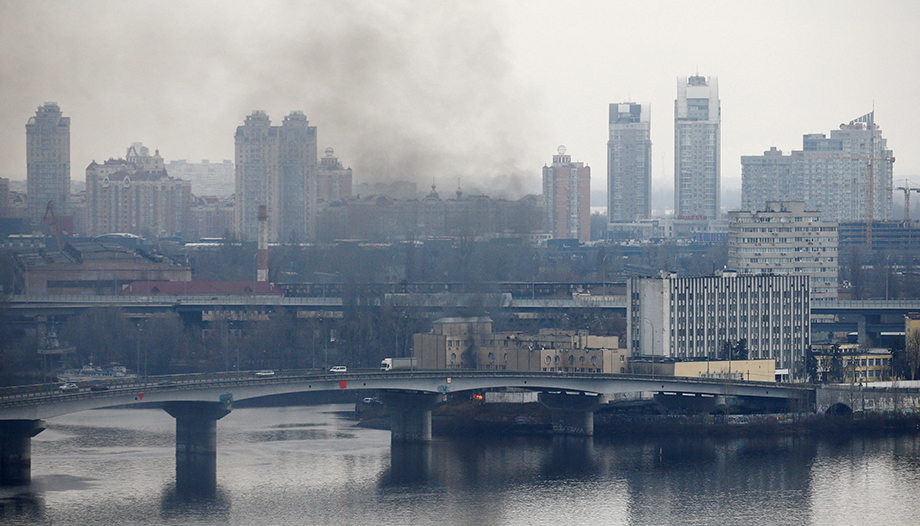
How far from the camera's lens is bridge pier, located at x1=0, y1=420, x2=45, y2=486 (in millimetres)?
17094

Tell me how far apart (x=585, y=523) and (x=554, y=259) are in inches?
1362

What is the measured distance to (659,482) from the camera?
685 inches

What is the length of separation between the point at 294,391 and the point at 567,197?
48148 mm

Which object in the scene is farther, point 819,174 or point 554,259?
point 819,174

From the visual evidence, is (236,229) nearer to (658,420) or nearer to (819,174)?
(819,174)

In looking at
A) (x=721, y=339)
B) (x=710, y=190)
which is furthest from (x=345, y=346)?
(x=710, y=190)

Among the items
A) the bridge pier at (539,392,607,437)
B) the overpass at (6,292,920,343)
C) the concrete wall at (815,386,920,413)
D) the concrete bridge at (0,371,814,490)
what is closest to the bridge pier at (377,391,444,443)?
the concrete bridge at (0,371,814,490)

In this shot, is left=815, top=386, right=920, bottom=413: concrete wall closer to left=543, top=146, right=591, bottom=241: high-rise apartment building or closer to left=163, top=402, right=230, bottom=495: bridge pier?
left=163, top=402, right=230, bottom=495: bridge pier

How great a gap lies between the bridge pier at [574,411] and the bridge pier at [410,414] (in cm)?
185

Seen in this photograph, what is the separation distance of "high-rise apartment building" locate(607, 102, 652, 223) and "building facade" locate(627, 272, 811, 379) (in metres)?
51.8

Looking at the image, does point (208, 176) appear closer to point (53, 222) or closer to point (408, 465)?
point (53, 222)

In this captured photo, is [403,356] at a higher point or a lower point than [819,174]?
lower

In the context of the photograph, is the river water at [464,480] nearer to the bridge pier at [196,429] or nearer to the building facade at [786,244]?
the bridge pier at [196,429]

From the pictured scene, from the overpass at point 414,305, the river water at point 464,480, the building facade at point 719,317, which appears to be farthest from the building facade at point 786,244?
the river water at point 464,480
